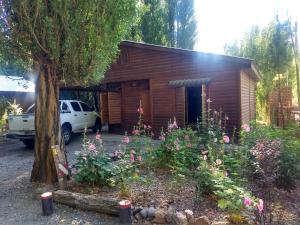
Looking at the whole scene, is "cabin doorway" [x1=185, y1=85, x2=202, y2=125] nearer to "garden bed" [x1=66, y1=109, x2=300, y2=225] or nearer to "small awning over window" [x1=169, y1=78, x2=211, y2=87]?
"small awning over window" [x1=169, y1=78, x2=211, y2=87]

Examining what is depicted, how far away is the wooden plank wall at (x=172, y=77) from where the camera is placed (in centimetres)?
1117

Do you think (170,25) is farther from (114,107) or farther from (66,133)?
(66,133)

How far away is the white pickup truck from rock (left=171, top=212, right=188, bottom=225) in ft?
17.6

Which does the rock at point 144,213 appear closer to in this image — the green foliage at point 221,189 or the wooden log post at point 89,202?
the wooden log post at point 89,202

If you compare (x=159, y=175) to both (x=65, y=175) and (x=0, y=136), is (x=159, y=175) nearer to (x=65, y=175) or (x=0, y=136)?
(x=65, y=175)

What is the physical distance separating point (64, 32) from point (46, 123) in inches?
75.7

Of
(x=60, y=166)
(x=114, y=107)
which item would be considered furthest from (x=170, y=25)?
(x=60, y=166)

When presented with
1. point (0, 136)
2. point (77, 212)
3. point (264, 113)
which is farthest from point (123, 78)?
point (264, 113)

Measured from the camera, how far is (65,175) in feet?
18.5

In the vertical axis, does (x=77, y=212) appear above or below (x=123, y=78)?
below

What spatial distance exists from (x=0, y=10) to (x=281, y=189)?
6078 millimetres

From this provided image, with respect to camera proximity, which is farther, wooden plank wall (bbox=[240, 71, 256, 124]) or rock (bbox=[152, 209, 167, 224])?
wooden plank wall (bbox=[240, 71, 256, 124])

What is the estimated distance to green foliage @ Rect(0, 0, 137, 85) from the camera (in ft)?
17.8

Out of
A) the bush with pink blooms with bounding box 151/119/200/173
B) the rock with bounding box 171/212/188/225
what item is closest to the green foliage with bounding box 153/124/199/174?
the bush with pink blooms with bounding box 151/119/200/173
